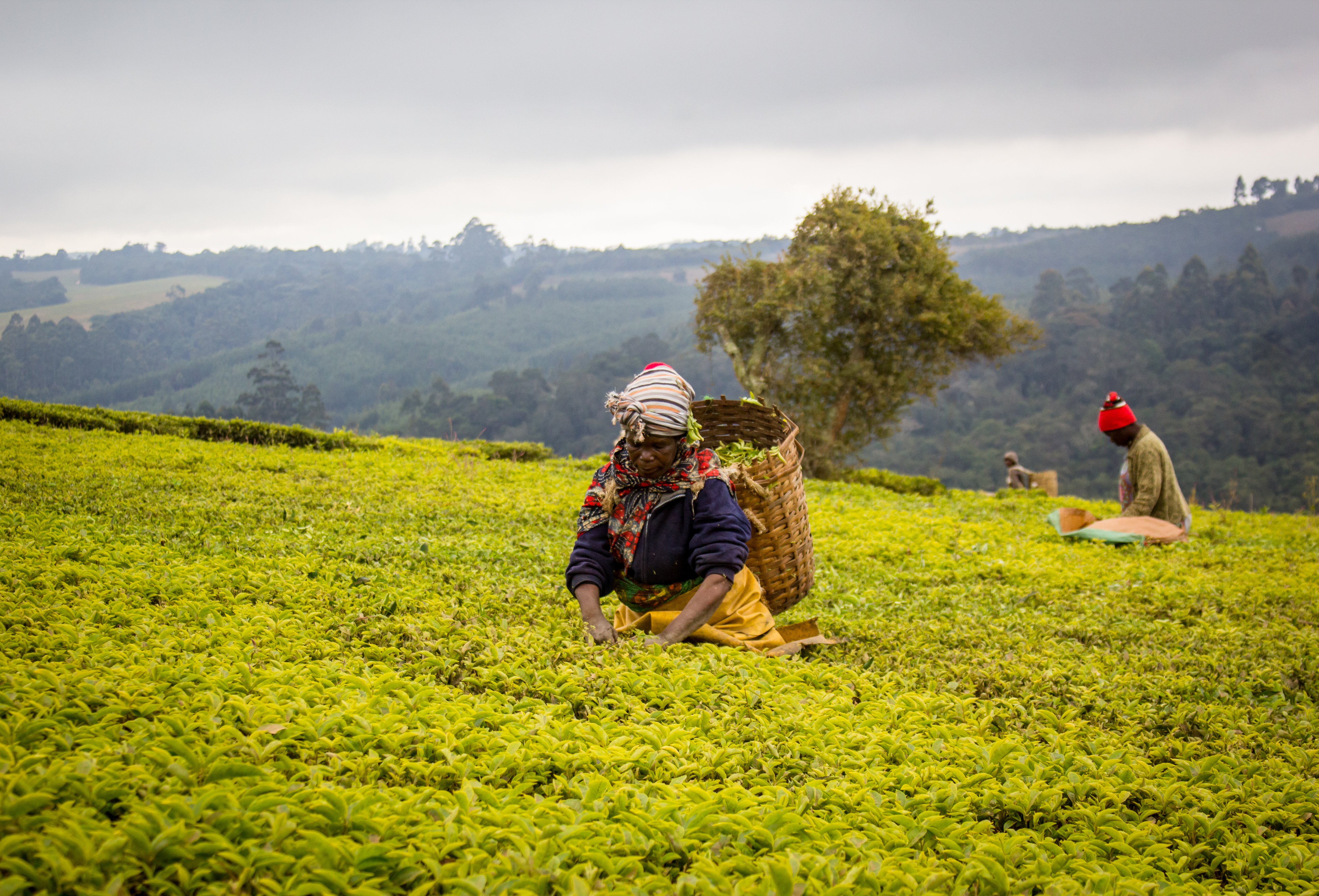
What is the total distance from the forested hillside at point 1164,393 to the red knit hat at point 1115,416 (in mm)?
32997

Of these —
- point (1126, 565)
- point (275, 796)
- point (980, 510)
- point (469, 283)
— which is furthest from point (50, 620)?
point (469, 283)

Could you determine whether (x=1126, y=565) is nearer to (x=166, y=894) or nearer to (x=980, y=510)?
(x=980, y=510)

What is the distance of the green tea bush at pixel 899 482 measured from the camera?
15.6m

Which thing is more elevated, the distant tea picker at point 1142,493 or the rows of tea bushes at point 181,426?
the rows of tea bushes at point 181,426

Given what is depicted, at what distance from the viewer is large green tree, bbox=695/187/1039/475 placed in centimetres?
1905

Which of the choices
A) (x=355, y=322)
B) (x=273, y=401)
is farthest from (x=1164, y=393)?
(x=355, y=322)

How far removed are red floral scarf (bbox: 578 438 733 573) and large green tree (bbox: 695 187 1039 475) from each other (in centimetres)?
1571

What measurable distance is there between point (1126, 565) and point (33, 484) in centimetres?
905

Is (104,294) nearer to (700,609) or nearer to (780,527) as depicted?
(780,527)

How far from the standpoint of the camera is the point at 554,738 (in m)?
2.50

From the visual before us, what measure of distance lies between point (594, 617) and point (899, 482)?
13.4 metres

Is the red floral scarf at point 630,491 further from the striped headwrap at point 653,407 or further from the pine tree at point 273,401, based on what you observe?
the pine tree at point 273,401

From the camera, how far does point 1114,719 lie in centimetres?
362

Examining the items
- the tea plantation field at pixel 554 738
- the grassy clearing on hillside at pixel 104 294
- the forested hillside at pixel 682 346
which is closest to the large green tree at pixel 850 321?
the forested hillside at pixel 682 346
